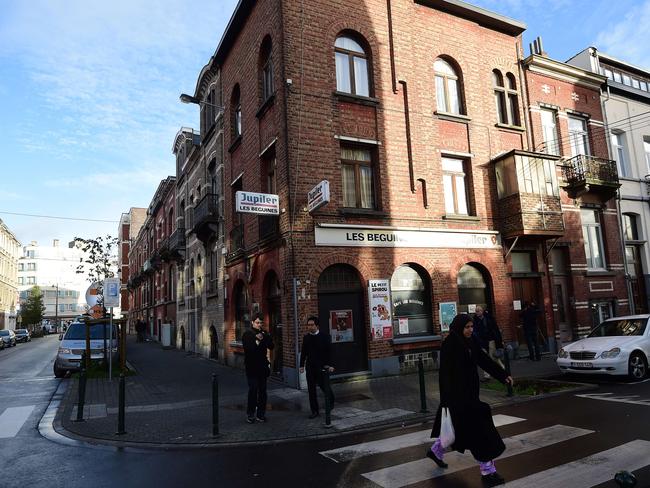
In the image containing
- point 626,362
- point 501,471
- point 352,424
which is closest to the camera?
point 501,471

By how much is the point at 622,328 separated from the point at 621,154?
12047 mm

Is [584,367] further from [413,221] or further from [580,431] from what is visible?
[413,221]

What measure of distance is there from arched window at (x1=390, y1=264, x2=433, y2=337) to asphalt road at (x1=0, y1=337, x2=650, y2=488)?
5107 mm

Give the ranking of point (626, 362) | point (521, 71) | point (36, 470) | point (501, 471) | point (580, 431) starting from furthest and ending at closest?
point (521, 71), point (626, 362), point (580, 431), point (36, 470), point (501, 471)

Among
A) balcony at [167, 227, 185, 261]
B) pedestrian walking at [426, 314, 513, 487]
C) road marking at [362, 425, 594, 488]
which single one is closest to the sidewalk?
road marking at [362, 425, 594, 488]

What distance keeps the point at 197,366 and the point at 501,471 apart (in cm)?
1391

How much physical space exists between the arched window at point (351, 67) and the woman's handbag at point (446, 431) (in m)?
10.4

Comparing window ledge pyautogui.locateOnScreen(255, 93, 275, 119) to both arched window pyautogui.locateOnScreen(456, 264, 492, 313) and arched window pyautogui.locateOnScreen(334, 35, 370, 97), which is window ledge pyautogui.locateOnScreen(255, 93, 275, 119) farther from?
arched window pyautogui.locateOnScreen(456, 264, 492, 313)

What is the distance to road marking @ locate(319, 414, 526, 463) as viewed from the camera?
6.03 meters

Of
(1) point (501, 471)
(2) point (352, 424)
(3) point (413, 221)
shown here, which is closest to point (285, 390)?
(2) point (352, 424)

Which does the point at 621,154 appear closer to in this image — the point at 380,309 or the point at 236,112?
the point at 380,309

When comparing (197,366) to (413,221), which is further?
(197,366)

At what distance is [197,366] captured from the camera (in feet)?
56.3

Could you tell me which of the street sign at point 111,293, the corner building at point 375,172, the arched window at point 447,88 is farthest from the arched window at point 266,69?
the street sign at point 111,293
